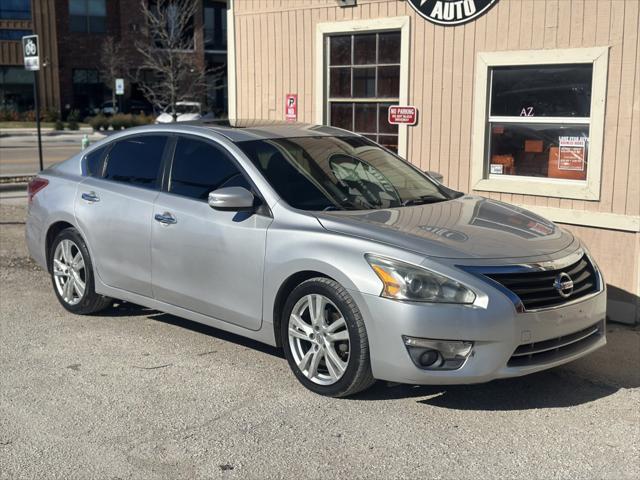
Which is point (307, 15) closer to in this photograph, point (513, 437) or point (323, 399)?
point (323, 399)

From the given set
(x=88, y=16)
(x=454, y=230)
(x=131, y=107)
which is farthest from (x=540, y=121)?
(x=88, y=16)

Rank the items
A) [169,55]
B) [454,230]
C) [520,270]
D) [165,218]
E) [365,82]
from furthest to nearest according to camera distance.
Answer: [169,55], [365,82], [165,218], [454,230], [520,270]

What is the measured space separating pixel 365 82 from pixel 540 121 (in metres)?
2.29

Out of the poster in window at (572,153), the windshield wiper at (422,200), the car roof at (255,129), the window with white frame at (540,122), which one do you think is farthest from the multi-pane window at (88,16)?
the windshield wiper at (422,200)

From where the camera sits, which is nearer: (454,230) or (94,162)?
(454,230)

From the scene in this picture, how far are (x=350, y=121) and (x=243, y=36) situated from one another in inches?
73.5

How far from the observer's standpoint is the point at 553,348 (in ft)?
15.5

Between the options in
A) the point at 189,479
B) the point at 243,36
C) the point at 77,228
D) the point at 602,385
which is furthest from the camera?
the point at 243,36

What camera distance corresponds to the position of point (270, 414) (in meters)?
4.68

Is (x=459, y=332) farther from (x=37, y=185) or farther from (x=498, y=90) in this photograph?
(x=37, y=185)

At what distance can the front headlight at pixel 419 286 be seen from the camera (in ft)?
14.6

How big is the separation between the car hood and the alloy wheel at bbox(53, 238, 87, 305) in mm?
2563

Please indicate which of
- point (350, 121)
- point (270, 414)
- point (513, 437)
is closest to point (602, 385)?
point (513, 437)

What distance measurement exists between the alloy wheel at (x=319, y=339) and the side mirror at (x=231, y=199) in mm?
747
